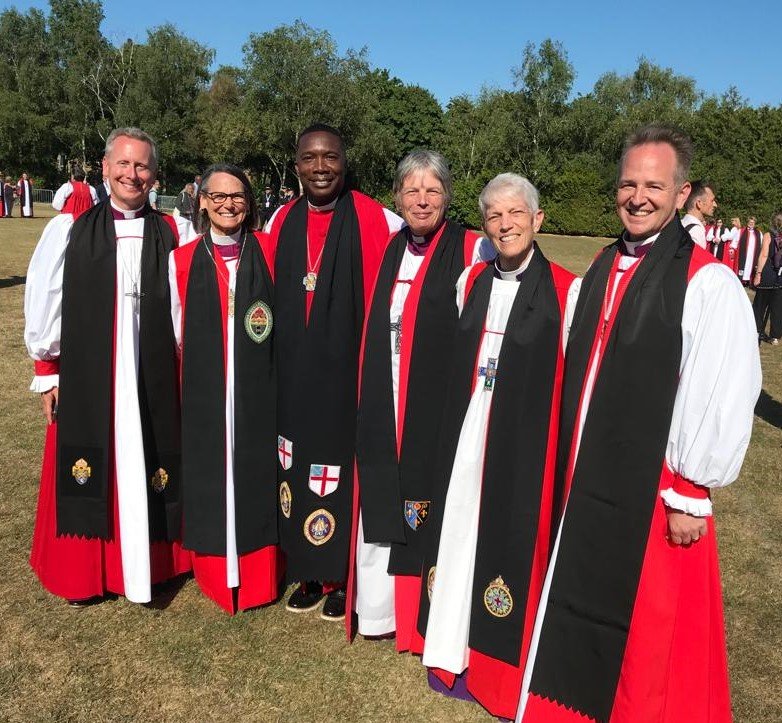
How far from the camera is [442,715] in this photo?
10.2 feet

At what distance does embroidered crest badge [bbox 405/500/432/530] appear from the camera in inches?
131

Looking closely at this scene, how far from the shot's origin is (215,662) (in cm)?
339

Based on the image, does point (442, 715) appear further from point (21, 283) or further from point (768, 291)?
point (21, 283)

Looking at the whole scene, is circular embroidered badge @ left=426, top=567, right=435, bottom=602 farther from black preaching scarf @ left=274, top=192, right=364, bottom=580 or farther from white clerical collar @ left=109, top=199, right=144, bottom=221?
white clerical collar @ left=109, top=199, right=144, bottom=221

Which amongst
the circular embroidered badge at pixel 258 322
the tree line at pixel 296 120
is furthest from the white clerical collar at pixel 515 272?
the tree line at pixel 296 120

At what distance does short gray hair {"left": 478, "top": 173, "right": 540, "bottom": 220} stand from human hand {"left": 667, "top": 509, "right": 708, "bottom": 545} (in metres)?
1.34

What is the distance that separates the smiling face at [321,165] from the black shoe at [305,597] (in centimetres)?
216

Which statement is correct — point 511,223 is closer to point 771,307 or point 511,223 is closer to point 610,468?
point 610,468

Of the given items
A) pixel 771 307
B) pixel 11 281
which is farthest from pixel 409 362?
pixel 11 281

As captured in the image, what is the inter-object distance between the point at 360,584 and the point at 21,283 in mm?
13119

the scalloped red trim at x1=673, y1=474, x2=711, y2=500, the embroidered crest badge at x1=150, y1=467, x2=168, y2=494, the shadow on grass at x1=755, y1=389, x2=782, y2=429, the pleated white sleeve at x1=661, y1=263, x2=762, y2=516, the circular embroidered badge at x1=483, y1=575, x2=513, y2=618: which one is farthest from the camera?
the shadow on grass at x1=755, y1=389, x2=782, y2=429

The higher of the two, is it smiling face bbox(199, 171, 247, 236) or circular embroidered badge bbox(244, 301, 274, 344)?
smiling face bbox(199, 171, 247, 236)

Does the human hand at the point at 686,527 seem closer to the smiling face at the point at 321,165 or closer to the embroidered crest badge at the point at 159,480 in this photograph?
the smiling face at the point at 321,165

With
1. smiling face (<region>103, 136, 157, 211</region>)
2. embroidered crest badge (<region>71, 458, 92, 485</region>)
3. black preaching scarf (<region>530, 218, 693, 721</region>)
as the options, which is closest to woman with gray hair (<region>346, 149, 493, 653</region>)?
black preaching scarf (<region>530, 218, 693, 721</region>)
